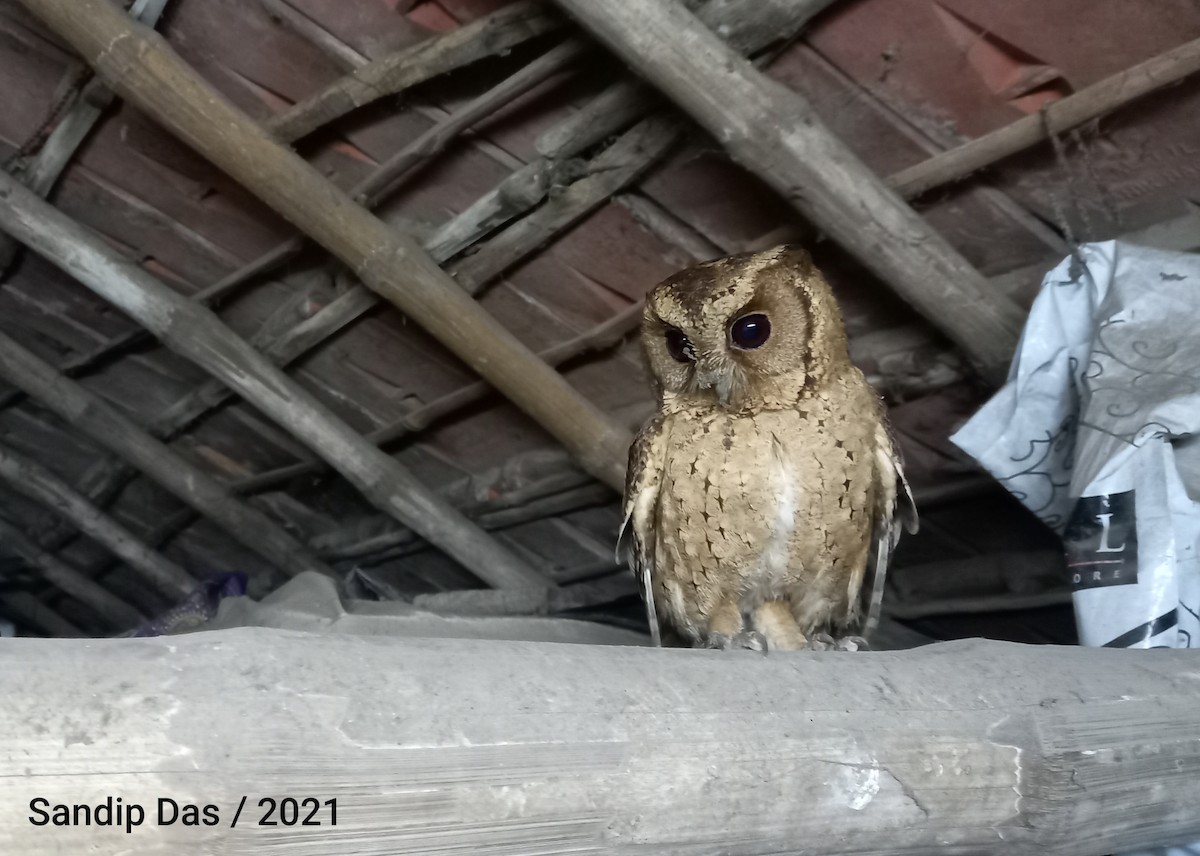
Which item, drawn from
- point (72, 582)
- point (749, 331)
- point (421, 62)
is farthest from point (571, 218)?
point (72, 582)

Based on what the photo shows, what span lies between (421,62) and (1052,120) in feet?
3.16

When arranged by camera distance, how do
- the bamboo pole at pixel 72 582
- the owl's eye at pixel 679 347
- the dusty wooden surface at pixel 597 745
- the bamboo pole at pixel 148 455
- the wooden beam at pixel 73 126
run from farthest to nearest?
the bamboo pole at pixel 72 582
the bamboo pole at pixel 148 455
the wooden beam at pixel 73 126
the owl's eye at pixel 679 347
the dusty wooden surface at pixel 597 745

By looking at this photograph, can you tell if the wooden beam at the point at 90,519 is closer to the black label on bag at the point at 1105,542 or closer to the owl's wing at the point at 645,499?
the owl's wing at the point at 645,499

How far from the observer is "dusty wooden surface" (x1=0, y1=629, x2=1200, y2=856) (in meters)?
0.45

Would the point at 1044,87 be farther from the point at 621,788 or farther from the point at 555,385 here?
the point at 621,788

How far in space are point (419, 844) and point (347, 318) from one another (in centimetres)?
148

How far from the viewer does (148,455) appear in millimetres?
2328

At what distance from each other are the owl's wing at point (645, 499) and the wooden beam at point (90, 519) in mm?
1993

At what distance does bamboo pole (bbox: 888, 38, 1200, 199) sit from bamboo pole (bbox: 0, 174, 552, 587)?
51.5 inches

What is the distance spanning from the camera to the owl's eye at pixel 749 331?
1.13 meters

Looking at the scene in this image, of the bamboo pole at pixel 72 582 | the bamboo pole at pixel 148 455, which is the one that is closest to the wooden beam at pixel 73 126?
the bamboo pole at pixel 148 455

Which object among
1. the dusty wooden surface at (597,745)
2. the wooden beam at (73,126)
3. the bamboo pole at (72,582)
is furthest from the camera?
the bamboo pole at (72,582)

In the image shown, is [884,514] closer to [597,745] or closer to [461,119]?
[597,745]

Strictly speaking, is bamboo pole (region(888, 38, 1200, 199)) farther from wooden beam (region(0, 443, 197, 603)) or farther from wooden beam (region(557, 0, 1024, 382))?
wooden beam (region(0, 443, 197, 603))
